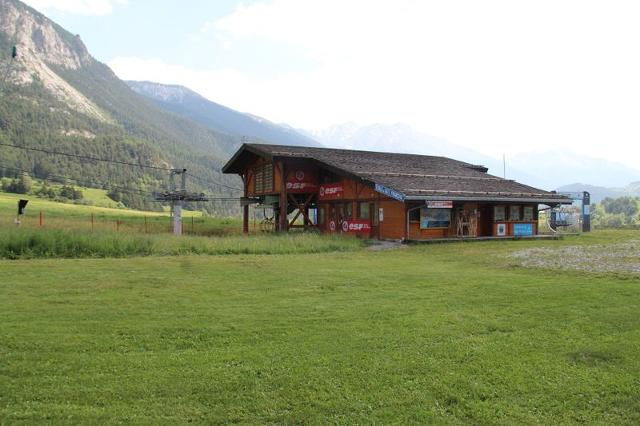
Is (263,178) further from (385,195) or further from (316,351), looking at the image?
(316,351)

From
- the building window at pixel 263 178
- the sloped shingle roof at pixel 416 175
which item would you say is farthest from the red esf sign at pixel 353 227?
the building window at pixel 263 178

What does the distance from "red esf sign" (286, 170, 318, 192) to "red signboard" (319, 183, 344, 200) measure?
2.84ft

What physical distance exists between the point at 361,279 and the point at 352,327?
5.37 m

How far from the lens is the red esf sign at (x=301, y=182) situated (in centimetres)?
3866

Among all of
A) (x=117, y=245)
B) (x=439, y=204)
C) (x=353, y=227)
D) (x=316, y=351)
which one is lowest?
(x=316, y=351)

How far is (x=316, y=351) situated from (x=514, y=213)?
3100cm

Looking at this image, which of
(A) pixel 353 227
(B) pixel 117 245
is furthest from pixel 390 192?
(B) pixel 117 245

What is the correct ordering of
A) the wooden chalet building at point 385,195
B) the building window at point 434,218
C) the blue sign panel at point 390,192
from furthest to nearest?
the building window at point 434,218, the wooden chalet building at point 385,195, the blue sign panel at point 390,192

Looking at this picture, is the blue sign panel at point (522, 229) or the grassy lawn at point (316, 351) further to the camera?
the blue sign panel at point (522, 229)

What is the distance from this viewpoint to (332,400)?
6152 millimetres

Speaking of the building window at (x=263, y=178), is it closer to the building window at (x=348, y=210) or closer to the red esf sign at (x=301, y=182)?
the red esf sign at (x=301, y=182)

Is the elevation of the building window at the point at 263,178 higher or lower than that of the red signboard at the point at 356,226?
higher

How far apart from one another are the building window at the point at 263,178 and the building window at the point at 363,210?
796 cm

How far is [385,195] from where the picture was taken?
106ft
